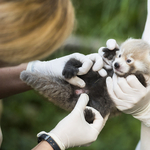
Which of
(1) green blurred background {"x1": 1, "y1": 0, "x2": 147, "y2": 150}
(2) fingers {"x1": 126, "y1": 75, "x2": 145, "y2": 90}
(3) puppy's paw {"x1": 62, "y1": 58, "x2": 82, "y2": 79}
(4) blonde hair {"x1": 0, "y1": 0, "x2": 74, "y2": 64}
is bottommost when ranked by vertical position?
(1) green blurred background {"x1": 1, "y1": 0, "x2": 147, "y2": 150}

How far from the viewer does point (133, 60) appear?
1.29 m

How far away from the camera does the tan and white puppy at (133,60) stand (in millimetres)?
1270

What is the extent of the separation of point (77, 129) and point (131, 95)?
40 centimetres

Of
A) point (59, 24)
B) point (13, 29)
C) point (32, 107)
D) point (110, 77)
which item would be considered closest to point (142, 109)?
point (110, 77)

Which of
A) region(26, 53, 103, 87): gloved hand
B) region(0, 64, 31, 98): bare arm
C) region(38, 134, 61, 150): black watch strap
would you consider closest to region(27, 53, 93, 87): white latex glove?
region(26, 53, 103, 87): gloved hand

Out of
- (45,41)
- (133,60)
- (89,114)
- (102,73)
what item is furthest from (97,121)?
(45,41)

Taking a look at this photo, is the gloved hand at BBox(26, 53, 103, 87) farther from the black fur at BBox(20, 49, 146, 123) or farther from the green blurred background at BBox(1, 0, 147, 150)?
the green blurred background at BBox(1, 0, 147, 150)

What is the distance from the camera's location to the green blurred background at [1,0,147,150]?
229cm

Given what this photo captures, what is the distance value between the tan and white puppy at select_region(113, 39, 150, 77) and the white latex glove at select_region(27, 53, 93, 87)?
0.62ft

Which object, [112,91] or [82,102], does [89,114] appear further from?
[112,91]

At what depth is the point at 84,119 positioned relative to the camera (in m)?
1.24

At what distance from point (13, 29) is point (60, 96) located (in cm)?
50

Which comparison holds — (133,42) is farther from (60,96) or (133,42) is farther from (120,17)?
(120,17)

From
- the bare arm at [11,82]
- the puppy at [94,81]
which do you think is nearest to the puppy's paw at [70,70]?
the puppy at [94,81]
